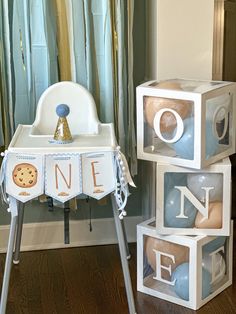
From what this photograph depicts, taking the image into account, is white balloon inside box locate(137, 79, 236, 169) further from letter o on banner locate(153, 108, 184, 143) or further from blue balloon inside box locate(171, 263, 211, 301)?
blue balloon inside box locate(171, 263, 211, 301)

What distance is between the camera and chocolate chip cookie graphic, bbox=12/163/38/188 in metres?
2.38

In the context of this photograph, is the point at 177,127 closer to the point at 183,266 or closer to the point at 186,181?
the point at 186,181

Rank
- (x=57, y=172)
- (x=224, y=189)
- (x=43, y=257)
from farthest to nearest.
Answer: (x=43, y=257) → (x=224, y=189) → (x=57, y=172)

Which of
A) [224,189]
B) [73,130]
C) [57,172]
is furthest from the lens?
[73,130]

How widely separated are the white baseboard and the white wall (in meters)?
0.80

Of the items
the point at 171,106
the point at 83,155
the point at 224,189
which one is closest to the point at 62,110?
the point at 83,155

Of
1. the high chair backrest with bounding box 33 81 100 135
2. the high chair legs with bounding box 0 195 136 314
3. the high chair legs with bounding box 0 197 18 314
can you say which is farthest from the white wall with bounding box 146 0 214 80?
the high chair legs with bounding box 0 197 18 314

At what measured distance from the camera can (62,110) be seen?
2494 millimetres

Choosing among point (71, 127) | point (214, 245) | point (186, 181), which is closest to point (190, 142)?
point (186, 181)

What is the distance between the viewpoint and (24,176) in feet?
7.83

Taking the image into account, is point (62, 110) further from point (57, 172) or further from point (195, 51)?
point (195, 51)

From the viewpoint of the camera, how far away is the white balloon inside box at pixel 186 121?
8.09 ft

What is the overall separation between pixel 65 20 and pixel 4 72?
351 mm

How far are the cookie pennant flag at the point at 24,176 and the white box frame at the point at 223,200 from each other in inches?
19.4
